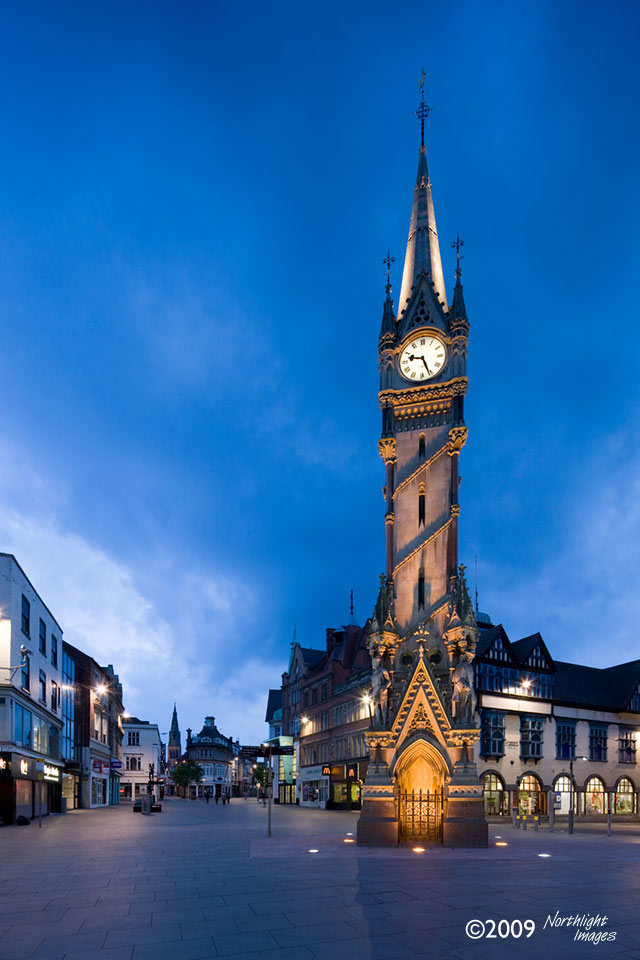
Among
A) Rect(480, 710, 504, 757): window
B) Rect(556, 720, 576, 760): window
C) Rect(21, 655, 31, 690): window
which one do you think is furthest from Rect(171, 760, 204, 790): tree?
Rect(21, 655, 31, 690): window

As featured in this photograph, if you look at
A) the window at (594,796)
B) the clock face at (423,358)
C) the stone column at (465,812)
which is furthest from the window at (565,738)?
the clock face at (423,358)

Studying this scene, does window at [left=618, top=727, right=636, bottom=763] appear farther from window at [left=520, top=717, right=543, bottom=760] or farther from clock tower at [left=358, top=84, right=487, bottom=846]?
clock tower at [left=358, top=84, right=487, bottom=846]

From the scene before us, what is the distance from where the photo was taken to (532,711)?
176 feet

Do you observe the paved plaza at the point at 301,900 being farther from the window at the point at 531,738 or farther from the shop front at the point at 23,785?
the window at the point at 531,738

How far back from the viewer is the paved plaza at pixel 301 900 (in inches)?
407

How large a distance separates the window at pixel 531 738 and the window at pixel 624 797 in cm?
1022

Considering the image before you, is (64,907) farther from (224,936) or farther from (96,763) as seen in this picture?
(96,763)

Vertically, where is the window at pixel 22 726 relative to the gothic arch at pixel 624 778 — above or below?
above

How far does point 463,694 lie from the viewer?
25.8 meters

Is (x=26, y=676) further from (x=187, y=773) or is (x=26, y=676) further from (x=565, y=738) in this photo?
(x=187, y=773)

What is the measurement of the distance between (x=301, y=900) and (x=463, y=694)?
13459 millimetres

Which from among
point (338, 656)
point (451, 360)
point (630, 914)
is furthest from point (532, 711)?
point (630, 914)

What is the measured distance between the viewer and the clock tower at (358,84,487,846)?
25.2 m

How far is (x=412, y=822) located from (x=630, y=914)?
44.4 ft
